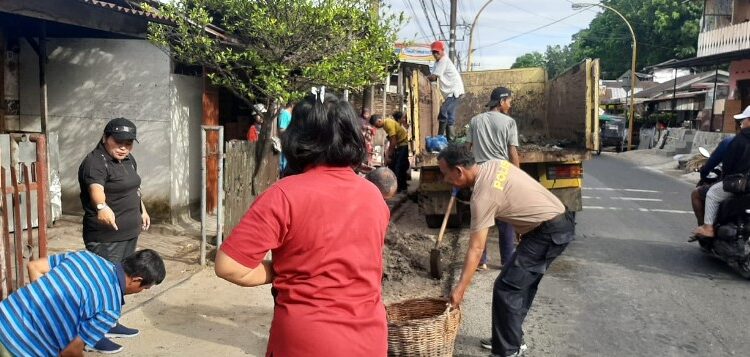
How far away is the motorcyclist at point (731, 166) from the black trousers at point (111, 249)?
214 inches

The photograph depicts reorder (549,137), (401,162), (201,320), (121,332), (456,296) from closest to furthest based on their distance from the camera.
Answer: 1. (456,296)
2. (121,332)
3. (201,320)
4. (549,137)
5. (401,162)

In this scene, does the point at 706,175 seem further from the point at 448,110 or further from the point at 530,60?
the point at 530,60

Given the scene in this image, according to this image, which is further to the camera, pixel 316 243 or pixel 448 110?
pixel 448 110

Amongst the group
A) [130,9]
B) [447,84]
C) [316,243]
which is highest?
[130,9]

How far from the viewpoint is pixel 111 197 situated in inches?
161

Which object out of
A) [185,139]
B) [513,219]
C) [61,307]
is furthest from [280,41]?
[61,307]

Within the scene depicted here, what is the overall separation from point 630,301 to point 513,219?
218cm

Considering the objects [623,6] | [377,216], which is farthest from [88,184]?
[623,6]

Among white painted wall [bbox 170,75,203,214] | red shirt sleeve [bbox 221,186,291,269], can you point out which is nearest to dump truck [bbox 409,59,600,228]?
white painted wall [bbox 170,75,203,214]

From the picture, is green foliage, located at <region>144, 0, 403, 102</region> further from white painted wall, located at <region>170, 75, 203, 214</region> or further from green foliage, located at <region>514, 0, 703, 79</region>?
green foliage, located at <region>514, 0, 703, 79</region>

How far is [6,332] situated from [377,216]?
159 centimetres

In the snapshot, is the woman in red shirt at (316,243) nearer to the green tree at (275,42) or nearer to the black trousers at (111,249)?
the black trousers at (111,249)

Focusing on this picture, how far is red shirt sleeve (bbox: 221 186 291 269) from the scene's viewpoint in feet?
6.13

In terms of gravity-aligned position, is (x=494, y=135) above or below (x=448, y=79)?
below
